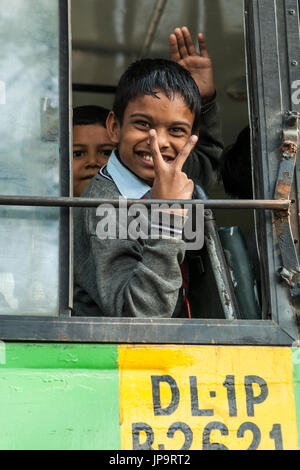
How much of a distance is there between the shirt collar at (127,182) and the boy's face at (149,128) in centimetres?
3

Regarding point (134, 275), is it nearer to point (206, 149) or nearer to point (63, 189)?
point (63, 189)

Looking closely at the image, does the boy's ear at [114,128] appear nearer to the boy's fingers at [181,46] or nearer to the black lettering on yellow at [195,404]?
the boy's fingers at [181,46]

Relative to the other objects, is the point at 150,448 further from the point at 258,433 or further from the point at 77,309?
the point at 77,309

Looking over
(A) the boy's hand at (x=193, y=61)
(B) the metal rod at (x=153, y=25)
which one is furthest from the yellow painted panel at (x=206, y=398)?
(B) the metal rod at (x=153, y=25)

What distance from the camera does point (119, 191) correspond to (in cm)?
273

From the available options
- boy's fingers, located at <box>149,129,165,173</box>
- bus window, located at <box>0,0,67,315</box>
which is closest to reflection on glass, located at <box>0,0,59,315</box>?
bus window, located at <box>0,0,67,315</box>

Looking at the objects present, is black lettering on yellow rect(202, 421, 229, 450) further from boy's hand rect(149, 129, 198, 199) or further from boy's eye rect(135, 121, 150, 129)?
boy's eye rect(135, 121, 150, 129)

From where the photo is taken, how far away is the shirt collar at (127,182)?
108 inches

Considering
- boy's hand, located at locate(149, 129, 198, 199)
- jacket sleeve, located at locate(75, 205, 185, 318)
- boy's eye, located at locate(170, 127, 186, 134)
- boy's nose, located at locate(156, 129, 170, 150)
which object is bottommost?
jacket sleeve, located at locate(75, 205, 185, 318)

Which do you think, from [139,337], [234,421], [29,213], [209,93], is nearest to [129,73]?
[209,93]

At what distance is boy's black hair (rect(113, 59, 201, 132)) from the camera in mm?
2873

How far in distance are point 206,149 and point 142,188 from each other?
2.04 ft

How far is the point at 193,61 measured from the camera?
10.7ft

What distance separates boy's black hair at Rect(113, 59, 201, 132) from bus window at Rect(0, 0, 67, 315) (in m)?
0.42
